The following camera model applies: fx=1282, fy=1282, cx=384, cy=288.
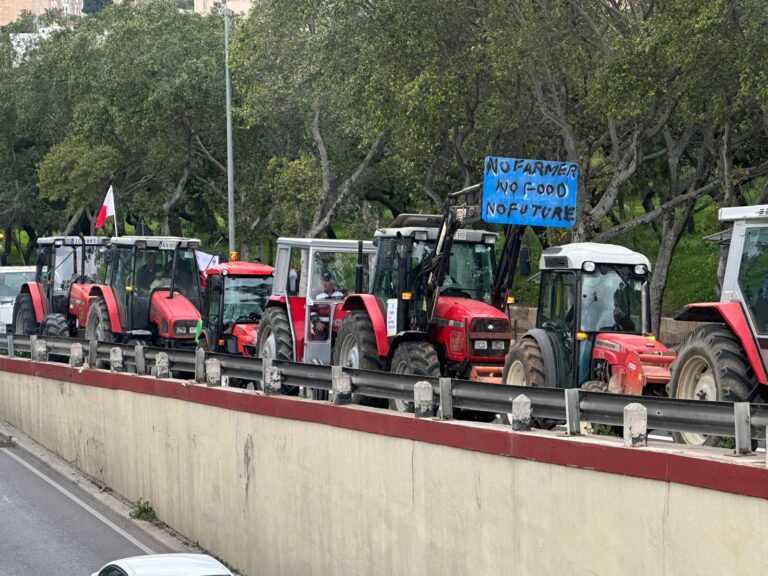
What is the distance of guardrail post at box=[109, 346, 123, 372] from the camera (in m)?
22.8

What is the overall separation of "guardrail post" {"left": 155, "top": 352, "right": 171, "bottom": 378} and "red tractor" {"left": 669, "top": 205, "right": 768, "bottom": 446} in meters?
10.5

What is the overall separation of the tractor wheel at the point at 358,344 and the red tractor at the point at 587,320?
2674 mm

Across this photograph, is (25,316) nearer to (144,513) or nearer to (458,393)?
(144,513)

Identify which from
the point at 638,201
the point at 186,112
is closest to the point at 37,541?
the point at 186,112

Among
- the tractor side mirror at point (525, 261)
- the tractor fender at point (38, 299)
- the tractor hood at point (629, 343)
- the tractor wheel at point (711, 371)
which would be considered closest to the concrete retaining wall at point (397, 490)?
the tractor wheel at point (711, 371)

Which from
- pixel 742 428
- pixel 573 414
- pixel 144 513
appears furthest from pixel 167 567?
pixel 144 513

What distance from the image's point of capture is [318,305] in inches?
786

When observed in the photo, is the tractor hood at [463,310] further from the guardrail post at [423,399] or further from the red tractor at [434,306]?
the guardrail post at [423,399]

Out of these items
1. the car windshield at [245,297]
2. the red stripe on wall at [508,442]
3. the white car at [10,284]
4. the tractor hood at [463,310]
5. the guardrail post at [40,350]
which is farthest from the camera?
the white car at [10,284]

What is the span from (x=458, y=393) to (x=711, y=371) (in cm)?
252

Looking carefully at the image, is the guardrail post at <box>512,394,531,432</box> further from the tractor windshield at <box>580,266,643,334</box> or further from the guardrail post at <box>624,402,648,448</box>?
the tractor windshield at <box>580,266,643,334</box>

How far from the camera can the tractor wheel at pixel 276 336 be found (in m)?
20.2

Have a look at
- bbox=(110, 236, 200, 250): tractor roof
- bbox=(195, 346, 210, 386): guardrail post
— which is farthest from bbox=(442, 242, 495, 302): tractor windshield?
bbox=(110, 236, 200, 250): tractor roof

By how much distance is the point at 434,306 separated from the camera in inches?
657
